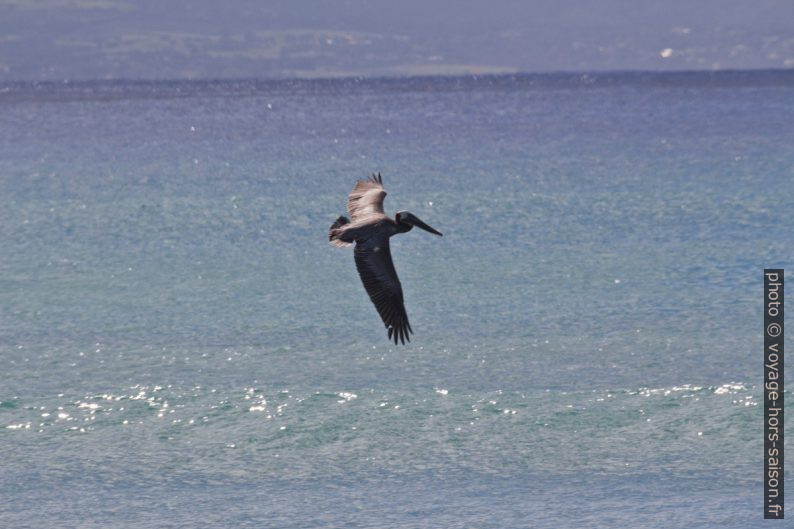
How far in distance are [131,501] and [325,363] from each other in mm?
4556

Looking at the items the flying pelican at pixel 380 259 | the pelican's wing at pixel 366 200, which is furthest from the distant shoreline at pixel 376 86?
the flying pelican at pixel 380 259

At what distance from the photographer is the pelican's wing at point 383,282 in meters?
12.4

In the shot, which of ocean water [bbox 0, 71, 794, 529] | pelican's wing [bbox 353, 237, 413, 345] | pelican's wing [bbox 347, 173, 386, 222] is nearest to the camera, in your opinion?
pelican's wing [bbox 353, 237, 413, 345]

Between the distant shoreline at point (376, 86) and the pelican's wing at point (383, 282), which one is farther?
the distant shoreline at point (376, 86)

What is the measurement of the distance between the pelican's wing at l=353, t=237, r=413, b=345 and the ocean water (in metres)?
1.79

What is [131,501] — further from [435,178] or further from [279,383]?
[435,178]

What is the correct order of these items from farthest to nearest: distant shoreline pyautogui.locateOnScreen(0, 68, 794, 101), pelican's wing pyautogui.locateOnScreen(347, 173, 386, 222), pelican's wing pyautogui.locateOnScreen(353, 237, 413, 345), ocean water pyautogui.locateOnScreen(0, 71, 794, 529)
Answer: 1. distant shoreline pyautogui.locateOnScreen(0, 68, 794, 101)
2. pelican's wing pyautogui.locateOnScreen(347, 173, 386, 222)
3. ocean water pyautogui.locateOnScreen(0, 71, 794, 529)
4. pelican's wing pyautogui.locateOnScreen(353, 237, 413, 345)

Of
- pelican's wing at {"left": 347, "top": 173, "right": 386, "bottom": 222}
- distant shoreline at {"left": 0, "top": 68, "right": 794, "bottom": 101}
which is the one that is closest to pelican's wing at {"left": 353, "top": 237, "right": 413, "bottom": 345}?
pelican's wing at {"left": 347, "top": 173, "right": 386, "bottom": 222}

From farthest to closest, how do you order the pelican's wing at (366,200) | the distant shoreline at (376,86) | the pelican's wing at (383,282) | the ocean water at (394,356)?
the distant shoreline at (376,86) < the pelican's wing at (366,200) < the ocean water at (394,356) < the pelican's wing at (383,282)

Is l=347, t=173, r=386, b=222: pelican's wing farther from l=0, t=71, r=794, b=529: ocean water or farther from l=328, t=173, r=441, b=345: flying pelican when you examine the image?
l=0, t=71, r=794, b=529: ocean water

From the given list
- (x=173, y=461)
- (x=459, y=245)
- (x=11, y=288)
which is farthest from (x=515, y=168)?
(x=173, y=461)

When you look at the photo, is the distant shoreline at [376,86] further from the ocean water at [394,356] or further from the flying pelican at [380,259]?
the flying pelican at [380,259]

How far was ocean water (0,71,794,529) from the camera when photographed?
13.5 m

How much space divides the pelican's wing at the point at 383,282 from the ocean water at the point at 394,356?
179 cm
